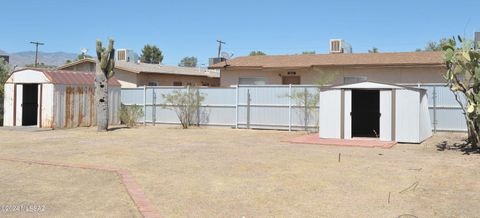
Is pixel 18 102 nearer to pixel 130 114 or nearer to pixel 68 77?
pixel 68 77

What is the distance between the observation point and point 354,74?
24062 mm

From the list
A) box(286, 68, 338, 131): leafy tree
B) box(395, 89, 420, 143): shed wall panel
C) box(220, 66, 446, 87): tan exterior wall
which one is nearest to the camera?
box(395, 89, 420, 143): shed wall panel

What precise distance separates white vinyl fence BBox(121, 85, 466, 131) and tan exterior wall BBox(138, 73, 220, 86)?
4.72 m

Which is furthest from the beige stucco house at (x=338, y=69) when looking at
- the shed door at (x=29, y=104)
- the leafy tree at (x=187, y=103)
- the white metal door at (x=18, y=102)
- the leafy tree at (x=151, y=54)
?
the leafy tree at (x=151, y=54)

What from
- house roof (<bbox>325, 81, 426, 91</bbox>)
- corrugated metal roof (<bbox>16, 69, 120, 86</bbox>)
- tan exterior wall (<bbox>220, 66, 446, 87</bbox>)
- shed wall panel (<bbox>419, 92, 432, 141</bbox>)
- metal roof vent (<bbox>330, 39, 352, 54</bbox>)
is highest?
metal roof vent (<bbox>330, 39, 352, 54</bbox>)

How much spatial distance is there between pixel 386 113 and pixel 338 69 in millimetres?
8068

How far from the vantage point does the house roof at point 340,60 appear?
22917 millimetres

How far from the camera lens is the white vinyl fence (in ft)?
61.9

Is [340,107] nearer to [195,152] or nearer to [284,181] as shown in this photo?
[195,152]

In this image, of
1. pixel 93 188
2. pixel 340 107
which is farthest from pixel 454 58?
pixel 93 188

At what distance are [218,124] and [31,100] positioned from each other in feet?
31.0

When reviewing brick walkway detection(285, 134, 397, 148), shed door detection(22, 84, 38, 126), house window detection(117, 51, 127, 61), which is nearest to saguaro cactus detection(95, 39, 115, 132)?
shed door detection(22, 84, 38, 126)

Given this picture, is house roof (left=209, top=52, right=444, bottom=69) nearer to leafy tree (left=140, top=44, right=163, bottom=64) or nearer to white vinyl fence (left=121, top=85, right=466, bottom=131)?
white vinyl fence (left=121, top=85, right=466, bottom=131)

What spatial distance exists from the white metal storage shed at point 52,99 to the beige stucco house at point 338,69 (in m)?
6.90
